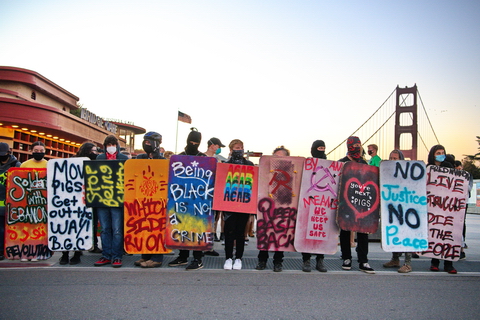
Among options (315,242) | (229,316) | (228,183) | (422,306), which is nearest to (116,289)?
(229,316)

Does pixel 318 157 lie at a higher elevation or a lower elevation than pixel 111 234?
higher

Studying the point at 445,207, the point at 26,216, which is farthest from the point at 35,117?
the point at 445,207

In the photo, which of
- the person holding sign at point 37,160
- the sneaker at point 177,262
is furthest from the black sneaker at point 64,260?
the sneaker at point 177,262

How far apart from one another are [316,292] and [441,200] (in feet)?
8.65

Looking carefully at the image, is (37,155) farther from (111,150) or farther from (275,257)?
(275,257)

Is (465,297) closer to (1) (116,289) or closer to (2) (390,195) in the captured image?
(2) (390,195)

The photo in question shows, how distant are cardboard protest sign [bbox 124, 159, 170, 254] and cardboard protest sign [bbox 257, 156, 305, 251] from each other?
135cm

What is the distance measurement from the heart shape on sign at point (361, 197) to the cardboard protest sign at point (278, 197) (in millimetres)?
706

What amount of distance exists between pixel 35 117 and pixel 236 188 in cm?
2444

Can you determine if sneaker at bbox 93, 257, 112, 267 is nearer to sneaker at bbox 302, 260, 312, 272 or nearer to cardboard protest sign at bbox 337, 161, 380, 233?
sneaker at bbox 302, 260, 312, 272

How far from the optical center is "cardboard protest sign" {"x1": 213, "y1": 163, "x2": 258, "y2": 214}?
520 centimetres

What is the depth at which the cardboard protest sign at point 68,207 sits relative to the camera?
5285 millimetres

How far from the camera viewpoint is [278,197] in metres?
5.26

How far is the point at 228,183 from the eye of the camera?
5262 mm
